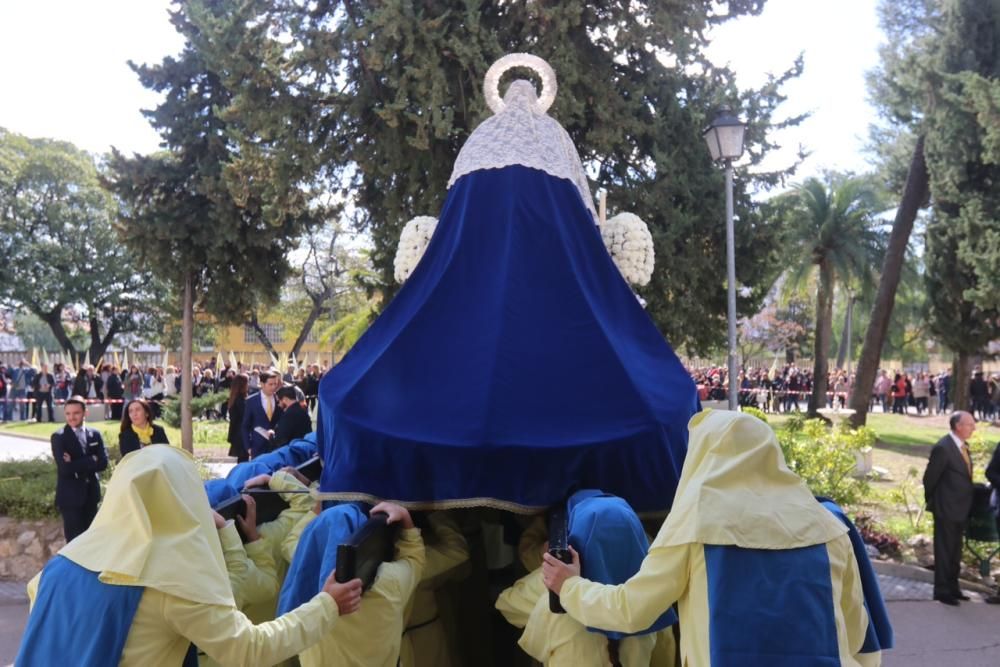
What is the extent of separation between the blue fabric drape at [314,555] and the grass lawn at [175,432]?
474 inches

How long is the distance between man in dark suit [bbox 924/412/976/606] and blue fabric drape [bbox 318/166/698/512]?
430 centimetres

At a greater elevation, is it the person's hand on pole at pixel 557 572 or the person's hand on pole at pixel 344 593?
the person's hand on pole at pixel 557 572

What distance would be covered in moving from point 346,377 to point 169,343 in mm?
36692

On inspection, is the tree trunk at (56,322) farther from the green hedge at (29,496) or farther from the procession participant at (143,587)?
the procession participant at (143,587)

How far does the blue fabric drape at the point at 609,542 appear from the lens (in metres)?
3.20

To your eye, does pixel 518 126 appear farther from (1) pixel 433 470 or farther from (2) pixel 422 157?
(2) pixel 422 157

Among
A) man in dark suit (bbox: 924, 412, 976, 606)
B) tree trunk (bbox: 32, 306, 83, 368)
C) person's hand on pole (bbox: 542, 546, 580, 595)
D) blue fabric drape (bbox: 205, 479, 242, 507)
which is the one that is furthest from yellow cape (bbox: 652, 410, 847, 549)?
tree trunk (bbox: 32, 306, 83, 368)

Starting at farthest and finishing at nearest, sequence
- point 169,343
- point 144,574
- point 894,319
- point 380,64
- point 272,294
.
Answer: point 169,343 → point 894,319 → point 272,294 → point 380,64 → point 144,574

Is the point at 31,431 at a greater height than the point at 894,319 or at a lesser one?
lesser

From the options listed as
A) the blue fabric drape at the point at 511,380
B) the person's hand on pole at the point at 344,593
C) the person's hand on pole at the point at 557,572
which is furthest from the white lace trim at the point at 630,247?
the person's hand on pole at the point at 344,593

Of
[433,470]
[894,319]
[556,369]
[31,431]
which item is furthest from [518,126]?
[894,319]

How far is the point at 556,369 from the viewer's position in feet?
13.7

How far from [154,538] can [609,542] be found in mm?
1641

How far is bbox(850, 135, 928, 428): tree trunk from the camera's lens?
18.0 meters
